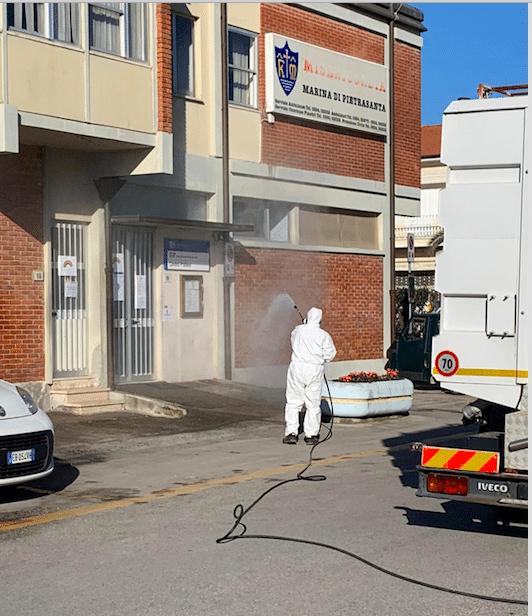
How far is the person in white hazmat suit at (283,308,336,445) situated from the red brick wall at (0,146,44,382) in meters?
4.82

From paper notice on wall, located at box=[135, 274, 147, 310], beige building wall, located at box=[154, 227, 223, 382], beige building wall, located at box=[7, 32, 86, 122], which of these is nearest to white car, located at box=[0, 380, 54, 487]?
beige building wall, located at box=[7, 32, 86, 122]

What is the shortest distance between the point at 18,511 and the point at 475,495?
3999 millimetres

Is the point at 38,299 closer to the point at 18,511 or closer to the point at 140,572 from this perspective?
the point at 18,511

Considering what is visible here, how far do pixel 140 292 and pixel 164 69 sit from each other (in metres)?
3.95

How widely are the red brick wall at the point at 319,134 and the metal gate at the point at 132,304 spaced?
386 centimetres

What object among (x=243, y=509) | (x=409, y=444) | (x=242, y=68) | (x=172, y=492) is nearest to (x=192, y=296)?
(x=242, y=68)

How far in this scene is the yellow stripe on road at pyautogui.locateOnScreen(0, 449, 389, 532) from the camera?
8344 mm

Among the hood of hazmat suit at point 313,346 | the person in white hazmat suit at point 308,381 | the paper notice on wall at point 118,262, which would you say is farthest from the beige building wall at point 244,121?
the person in white hazmat suit at point 308,381

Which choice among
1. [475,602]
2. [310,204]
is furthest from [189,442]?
[310,204]

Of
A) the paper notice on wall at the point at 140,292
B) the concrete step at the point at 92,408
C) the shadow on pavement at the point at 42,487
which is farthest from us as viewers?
the paper notice on wall at the point at 140,292

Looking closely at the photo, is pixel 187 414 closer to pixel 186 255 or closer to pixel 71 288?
pixel 71 288

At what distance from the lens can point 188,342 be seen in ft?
62.1

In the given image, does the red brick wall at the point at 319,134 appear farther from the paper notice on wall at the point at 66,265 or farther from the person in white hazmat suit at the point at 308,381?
the person in white hazmat suit at the point at 308,381

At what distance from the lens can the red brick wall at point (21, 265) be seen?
15.5m
